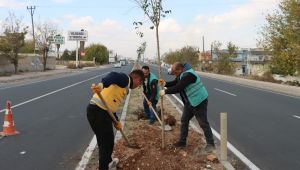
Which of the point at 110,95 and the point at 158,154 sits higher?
the point at 110,95

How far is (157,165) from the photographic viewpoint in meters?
6.09

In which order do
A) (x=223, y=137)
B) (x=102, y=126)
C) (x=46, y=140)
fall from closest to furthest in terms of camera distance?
(x=102, y=126) → (x=223, y=137) → (x=46, y=140)

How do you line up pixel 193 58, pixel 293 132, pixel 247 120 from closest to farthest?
pixel 293 132
pixel 247 120
pixel 193 58

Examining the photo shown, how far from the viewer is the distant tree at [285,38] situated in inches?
1238

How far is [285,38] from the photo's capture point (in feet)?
107

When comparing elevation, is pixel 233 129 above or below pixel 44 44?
below

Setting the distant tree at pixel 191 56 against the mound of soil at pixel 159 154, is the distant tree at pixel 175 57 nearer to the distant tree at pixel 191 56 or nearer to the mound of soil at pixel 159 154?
the distant tree at pixel 191 56

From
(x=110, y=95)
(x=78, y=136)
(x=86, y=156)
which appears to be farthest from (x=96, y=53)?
(x=110, y=95)

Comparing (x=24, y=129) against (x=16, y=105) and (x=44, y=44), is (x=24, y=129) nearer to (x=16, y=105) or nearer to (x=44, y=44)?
(x=16, y=105)

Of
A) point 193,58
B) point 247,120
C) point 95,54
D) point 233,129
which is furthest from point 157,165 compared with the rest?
point 95,54

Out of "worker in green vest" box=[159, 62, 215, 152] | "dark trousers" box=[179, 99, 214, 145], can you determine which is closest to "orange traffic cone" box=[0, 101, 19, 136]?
"worker in green vest" box=[159, 62, 215, 152]

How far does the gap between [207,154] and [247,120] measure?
4.81 metres

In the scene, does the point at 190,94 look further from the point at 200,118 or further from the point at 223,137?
the point at 223,137

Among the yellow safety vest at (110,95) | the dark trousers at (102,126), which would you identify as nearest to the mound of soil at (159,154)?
the dark trousers at (102,126)
